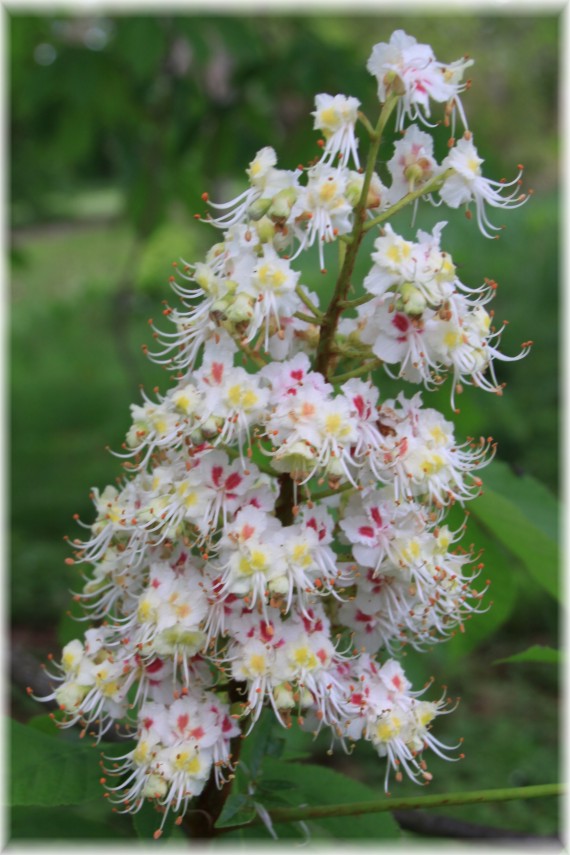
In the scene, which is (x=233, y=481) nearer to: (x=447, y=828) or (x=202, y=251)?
(x=447, y=828)

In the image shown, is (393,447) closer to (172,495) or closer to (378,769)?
(172,495)

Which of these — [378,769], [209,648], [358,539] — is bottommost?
[378,769]

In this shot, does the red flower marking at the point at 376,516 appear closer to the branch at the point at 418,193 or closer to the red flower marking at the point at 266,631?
the red flower marking at the point at 266,631

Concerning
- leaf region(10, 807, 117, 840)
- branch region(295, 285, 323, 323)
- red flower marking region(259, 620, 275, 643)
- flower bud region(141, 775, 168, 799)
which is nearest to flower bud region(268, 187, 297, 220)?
branch region(295, 285, 323, 323)

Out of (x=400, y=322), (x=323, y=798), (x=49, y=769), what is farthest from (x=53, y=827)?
(x=400, y=322)

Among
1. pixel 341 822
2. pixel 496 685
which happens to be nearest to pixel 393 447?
pixel 341 822

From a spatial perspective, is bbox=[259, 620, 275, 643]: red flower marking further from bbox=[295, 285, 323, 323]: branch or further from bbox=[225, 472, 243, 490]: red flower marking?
bbox=[295, 285, 323, 323]: branch
